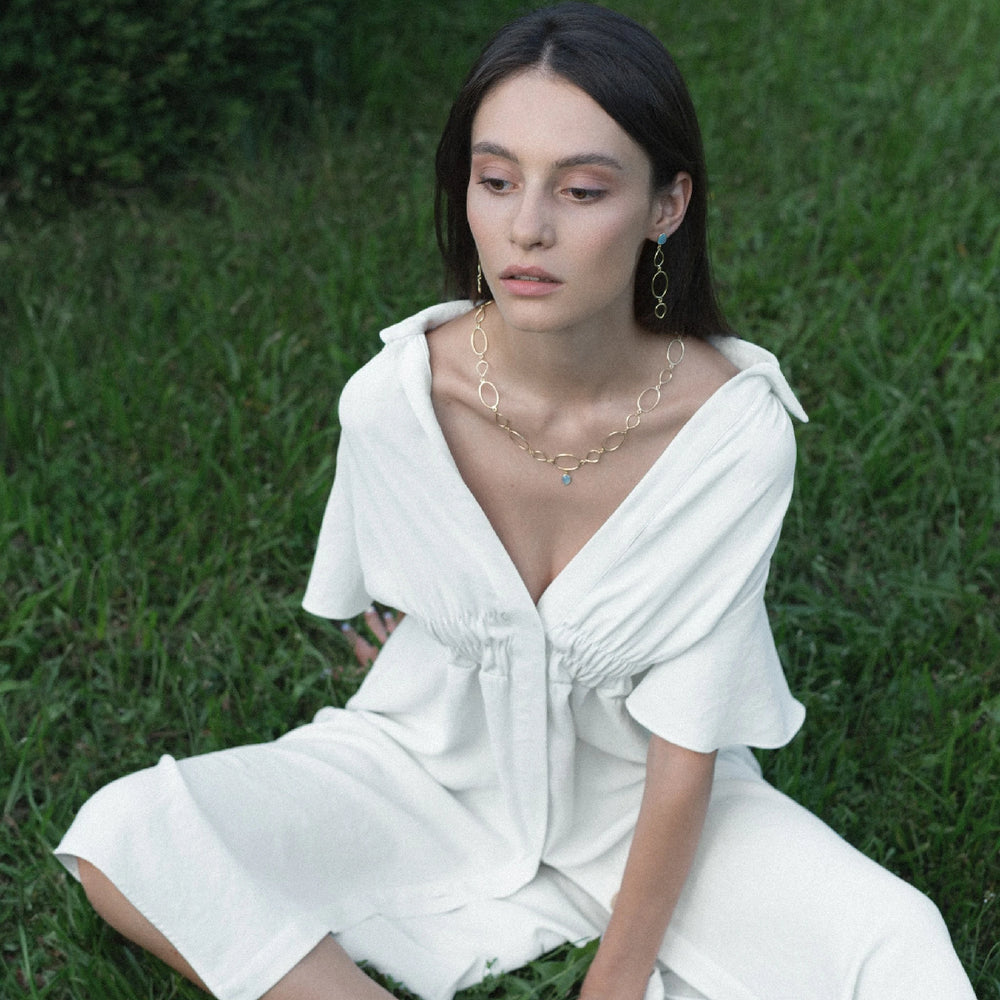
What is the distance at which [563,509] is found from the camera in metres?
2.50

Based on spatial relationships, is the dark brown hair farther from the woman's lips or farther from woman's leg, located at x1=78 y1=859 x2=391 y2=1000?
woman's leg, located at x1=78 y1=859 x2=391 y2=1000

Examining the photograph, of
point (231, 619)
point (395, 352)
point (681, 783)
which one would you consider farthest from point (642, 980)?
point (231, 619)

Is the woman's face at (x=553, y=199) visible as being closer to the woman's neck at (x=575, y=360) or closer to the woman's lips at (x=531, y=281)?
the woman's lips at (x=531, y=281)

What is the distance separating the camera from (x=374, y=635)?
11.3 feet

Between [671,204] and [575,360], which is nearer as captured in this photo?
[671,204]

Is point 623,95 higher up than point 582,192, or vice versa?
point 623,95

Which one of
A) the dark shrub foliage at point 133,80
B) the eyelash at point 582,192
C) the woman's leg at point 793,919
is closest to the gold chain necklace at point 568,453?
the eyelash at point 582,192

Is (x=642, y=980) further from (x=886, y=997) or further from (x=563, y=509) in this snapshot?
(x=563, y=509)

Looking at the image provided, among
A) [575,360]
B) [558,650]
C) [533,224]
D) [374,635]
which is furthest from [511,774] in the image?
[533,224]

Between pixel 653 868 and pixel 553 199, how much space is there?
3.64ft

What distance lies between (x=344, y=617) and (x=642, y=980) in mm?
878

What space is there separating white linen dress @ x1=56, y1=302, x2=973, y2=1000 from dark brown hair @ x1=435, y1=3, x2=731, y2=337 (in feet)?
0.70

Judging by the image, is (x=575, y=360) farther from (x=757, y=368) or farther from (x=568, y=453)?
(x=757, y=368)

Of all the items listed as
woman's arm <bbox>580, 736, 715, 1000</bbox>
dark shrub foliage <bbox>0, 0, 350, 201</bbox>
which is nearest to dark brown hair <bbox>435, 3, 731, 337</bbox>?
woman's arm <bbox>580, 736, 715, 1000</bbox>
